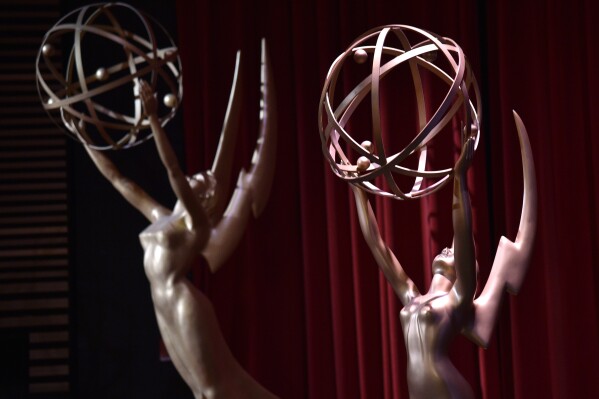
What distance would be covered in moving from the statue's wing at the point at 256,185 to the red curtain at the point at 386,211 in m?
0.80

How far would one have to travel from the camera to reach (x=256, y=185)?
4520mm

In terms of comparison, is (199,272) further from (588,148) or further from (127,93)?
(588,148)

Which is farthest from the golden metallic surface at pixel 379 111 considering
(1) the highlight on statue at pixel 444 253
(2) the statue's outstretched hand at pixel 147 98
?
(2) the statue's outstretched hand at pixel 147 98

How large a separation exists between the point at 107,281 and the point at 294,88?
1540mm

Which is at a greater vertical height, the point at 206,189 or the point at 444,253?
the point at 206,189

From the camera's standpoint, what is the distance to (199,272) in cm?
539

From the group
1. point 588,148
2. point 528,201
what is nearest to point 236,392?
point 528,201

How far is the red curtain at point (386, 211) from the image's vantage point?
16.3 ft

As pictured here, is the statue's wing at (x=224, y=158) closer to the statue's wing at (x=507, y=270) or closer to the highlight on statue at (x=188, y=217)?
the highlight on statue at (x=188, y=217)

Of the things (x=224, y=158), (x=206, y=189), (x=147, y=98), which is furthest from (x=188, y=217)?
(x=147, y=98)

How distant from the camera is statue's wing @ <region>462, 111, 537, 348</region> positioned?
12.9ft

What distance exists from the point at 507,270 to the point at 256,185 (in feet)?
4.05

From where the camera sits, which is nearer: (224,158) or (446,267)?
(446,267)

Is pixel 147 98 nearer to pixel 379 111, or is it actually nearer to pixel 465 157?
pixel 379 111
